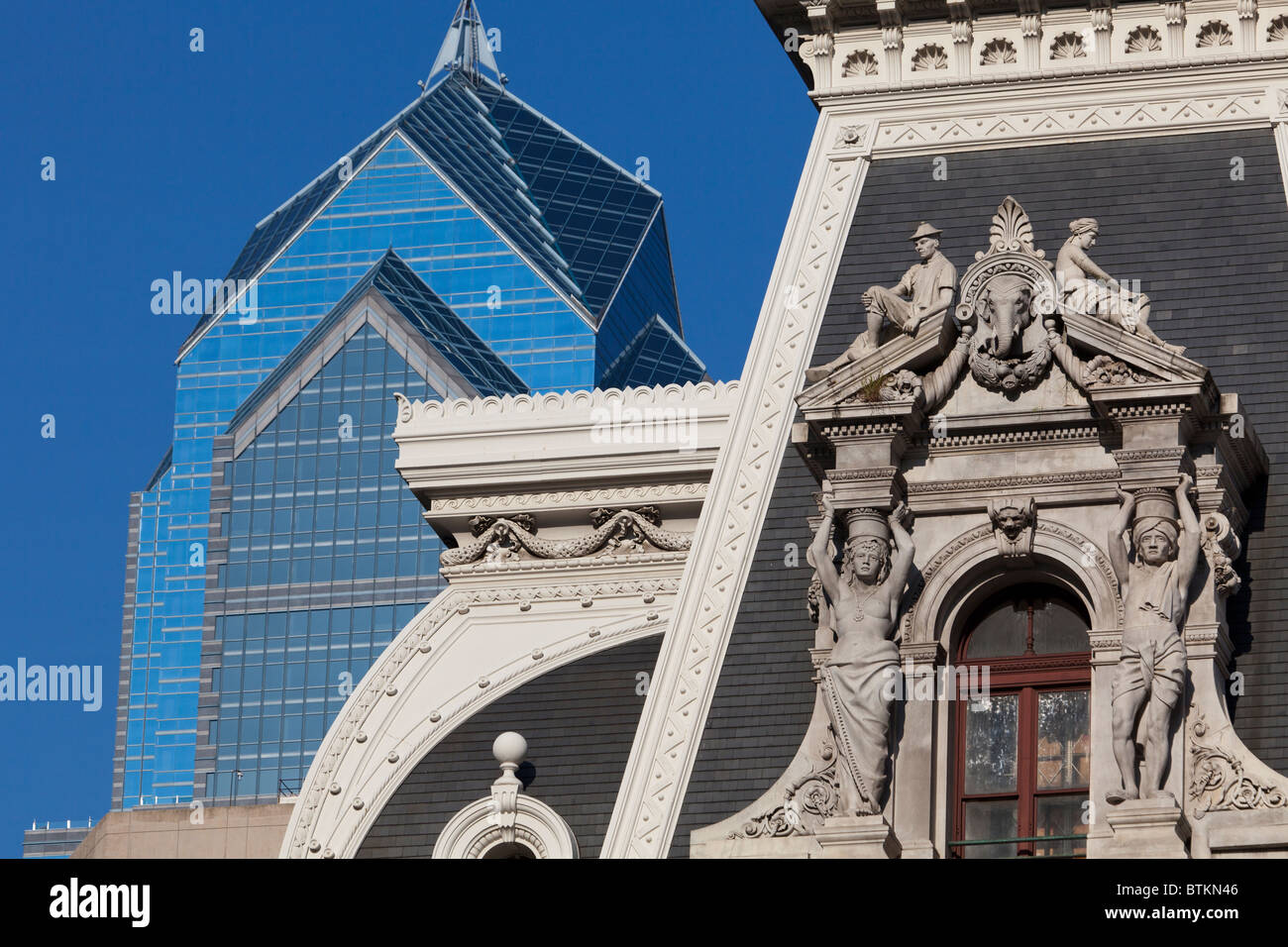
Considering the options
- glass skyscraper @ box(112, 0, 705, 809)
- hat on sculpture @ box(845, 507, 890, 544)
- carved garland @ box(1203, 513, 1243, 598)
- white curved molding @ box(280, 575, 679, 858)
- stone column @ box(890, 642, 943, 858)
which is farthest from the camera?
glass skyscraper @ box(112, 0, 705, 809)

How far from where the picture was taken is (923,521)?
32281 millimetres

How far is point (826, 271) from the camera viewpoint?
117 feet

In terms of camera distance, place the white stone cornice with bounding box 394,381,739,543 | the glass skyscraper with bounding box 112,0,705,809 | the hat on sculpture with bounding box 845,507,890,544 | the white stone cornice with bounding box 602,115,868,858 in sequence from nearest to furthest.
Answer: the hat on sculpture with bounding box 845,507,890,544
the white stone cornice with bounding box 602,115,868,858
the white stone cornice with bounding box 394,381,739,543
the glass skyscraper with bounding box 112,0,705,809

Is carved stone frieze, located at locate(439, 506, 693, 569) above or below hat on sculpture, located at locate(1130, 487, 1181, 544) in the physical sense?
above

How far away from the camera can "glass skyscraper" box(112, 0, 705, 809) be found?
17612 cm

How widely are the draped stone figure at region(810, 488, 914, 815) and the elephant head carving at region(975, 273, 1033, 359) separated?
1.95 m

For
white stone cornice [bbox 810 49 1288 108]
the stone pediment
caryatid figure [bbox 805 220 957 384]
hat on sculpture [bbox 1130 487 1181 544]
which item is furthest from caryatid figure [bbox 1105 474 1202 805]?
white stone cornice [bbox 810 49 1288 108]

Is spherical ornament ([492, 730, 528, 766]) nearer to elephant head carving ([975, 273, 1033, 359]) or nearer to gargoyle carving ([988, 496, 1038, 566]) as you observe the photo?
gargoyle carving ([988, 496, 1038, 566])

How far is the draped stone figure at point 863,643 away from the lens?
102 feet

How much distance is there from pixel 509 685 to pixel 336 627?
459 ft

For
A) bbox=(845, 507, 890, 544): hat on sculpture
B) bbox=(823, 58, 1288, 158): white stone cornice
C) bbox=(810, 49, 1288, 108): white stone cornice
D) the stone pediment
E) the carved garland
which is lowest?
the carved garland

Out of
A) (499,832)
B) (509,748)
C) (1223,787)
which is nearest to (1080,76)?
(1223,787)

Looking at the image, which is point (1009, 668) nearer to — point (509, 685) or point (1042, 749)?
point (1042, 749)
